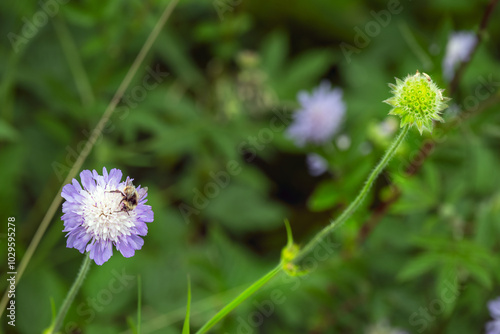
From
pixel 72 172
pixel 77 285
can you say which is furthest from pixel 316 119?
pixel 77 285

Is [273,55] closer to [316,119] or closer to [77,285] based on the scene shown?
[316,119]

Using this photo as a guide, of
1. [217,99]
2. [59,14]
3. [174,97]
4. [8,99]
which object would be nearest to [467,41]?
[217,99]

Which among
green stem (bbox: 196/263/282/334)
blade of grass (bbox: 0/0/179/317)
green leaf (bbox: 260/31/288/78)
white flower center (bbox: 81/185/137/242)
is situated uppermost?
green leaf (bbox: 260/31/288/78)

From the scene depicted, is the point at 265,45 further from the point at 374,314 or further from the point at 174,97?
the point at 374,314

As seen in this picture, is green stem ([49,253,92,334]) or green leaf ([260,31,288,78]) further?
green leaf ([260,31,288,78])

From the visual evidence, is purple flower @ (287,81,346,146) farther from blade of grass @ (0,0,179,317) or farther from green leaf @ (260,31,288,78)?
blade of grass @ (0,0,179,317)

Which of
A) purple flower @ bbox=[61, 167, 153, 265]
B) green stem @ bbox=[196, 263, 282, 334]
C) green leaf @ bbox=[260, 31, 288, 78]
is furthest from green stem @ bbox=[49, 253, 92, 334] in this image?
green leaf @ bbox=[260, 31, 288, 78]
